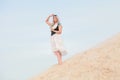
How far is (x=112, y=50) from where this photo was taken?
59.0 feet

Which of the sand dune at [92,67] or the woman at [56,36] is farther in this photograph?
the woman at [56,36]

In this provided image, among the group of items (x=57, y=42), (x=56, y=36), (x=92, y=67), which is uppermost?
(x=56, y=36)

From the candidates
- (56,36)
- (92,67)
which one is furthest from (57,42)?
(92,67)

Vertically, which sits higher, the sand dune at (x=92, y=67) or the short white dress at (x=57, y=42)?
the short white dress at (x=57, y=42)

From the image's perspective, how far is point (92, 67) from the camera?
1652cm

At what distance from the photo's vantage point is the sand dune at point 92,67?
15797mm

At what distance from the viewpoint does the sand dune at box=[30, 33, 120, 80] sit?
1580 cm

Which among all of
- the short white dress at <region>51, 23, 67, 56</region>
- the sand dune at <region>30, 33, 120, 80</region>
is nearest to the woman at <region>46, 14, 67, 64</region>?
the short white dress at <region>51, 23, 67, 56</region>

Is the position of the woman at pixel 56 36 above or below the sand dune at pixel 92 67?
above

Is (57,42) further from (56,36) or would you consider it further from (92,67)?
(92,67)

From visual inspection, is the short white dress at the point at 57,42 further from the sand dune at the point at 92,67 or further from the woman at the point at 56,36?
the sand dune at the point at 92,67

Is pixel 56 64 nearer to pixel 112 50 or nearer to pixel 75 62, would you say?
pixel 75 62

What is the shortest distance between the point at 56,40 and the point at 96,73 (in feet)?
8.25

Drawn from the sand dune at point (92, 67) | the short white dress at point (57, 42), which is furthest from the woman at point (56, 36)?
the sand dune at point (92, 67)
